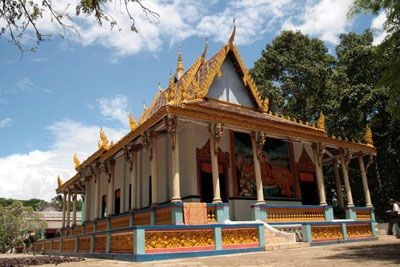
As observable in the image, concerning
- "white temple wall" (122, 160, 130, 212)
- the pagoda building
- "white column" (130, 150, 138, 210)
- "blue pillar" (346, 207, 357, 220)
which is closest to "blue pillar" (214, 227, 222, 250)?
the pagoda building

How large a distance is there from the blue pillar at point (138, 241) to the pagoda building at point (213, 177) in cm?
2

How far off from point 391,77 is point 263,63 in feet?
79.7

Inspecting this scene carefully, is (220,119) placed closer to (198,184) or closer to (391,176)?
(198,184)

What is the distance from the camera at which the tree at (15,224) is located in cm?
3016

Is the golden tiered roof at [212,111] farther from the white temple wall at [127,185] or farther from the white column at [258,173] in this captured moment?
the white temple wall at [127,185]

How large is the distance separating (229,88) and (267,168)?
13.6 ft

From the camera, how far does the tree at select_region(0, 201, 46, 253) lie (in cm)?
3016

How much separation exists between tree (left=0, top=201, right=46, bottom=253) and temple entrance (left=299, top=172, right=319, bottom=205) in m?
23.8

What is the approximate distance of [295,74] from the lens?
31.7m

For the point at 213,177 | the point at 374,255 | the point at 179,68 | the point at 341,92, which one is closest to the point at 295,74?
the point at 341,92

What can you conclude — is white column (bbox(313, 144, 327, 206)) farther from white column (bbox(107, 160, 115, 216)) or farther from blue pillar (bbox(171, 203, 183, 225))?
white column (bbox(107, 160, 115, 216))

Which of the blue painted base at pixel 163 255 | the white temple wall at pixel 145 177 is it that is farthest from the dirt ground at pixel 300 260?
the white temple wall at pixel 145 177

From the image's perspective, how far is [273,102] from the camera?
1192 inches

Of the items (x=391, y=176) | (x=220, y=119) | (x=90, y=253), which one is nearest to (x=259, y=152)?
(x=220, y=119)
